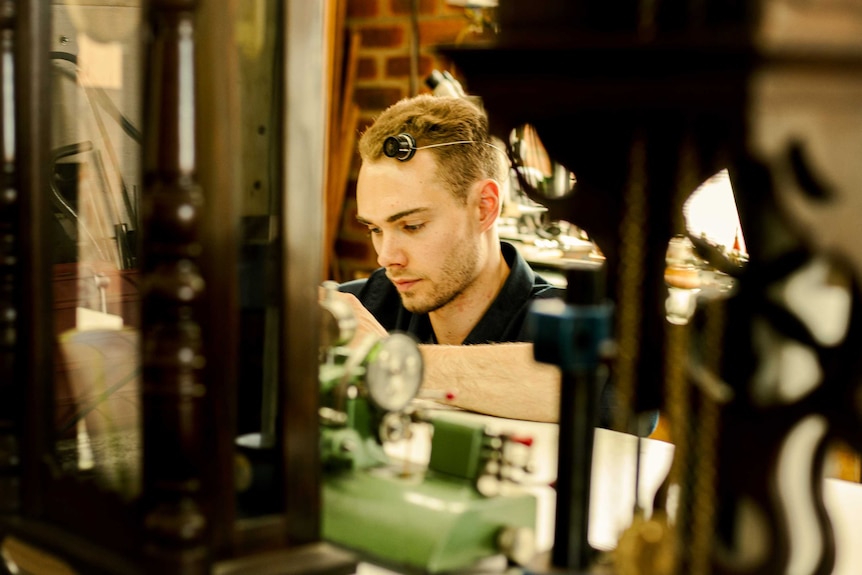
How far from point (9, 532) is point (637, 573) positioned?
0.69m

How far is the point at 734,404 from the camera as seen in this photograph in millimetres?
845

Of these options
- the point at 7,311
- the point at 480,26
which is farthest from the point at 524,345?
the point at 7,311

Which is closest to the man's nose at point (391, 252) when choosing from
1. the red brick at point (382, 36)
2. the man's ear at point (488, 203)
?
the man's ear at point (488, 203)

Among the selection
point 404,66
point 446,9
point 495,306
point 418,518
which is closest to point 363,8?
point 404,66

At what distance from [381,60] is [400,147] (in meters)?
1.41

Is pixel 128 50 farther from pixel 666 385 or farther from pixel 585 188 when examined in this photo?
pixel 666 385

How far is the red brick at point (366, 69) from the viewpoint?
390cm

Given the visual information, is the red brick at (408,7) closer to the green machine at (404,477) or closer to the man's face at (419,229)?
the man's face at (419,229)

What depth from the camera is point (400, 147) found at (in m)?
2.54

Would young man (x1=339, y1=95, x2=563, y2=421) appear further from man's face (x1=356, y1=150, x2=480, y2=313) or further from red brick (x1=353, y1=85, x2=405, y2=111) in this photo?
red brick (x1=353, y1=85, x2=405, y2=111)

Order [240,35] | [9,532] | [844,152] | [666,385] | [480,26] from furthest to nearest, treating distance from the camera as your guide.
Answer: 1. [480,26]
2. [9,532]
3. [240,35]
4. [666,385]
5. [844,152]

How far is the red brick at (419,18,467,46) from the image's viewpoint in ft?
11.9

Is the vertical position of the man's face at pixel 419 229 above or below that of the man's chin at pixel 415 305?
above

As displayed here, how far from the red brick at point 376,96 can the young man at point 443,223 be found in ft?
3.68
